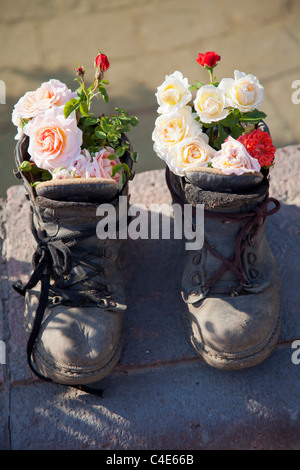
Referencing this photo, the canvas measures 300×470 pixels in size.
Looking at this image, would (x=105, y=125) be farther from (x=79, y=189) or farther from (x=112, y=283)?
(x=112, y=283)

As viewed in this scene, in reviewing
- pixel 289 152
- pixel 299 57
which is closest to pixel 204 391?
pixel 289 152

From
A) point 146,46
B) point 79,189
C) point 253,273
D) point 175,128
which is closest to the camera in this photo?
point 79,189

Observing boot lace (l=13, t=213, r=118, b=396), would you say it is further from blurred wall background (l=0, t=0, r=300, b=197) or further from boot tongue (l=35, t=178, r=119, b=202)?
blurred wall background (l=0, t=0, r=300, b=197)

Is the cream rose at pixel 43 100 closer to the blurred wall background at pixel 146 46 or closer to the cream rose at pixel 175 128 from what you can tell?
the cream rose at pixel 175 128

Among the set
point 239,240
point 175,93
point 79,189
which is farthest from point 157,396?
point 175,93

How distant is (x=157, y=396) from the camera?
58.7 inches

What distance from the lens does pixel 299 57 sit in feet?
8.97

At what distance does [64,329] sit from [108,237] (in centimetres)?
28

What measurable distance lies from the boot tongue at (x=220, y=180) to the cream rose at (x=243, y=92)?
20cm

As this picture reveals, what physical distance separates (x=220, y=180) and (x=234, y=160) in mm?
61

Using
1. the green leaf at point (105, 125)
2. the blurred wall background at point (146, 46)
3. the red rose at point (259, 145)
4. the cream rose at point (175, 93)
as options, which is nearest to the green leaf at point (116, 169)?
the green leaf at point (105, 125)

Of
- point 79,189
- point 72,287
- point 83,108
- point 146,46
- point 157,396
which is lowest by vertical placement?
point 157,396

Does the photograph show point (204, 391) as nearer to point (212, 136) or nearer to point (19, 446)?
point (19, 446)

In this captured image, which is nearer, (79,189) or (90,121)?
(79,189)
